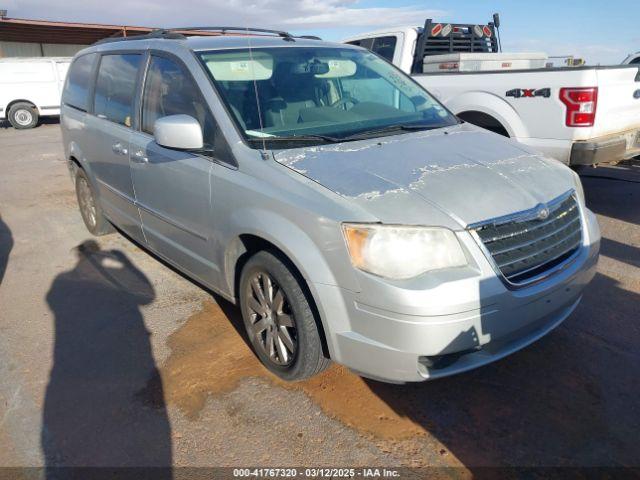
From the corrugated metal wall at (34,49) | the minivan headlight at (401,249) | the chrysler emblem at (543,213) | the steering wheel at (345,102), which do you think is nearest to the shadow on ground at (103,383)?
the minivan headlight at (401,249)

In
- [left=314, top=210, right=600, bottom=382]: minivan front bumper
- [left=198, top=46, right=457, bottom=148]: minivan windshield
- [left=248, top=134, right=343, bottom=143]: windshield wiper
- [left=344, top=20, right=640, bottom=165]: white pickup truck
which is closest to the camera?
[left=314, top=210, right=600, bottom=382]: minivan front bumper

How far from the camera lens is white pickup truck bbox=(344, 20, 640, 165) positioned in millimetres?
5090

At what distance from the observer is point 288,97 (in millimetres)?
3379

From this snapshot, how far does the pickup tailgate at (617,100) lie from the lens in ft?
16.7

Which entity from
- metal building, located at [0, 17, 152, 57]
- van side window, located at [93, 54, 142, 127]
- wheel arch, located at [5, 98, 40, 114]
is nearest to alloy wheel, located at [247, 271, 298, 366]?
van side window, located at [93, 54, 142, 127]

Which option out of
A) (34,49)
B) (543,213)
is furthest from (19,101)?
(543,213)

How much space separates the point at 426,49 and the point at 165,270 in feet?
16.2

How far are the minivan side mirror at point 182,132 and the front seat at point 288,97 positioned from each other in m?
0.42

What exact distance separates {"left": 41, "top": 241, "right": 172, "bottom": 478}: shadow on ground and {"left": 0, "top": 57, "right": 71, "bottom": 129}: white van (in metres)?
16.1

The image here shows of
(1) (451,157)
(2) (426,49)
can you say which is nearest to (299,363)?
(1) (451,157)

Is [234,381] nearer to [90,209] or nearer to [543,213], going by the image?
[543,213]

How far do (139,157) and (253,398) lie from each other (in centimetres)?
195

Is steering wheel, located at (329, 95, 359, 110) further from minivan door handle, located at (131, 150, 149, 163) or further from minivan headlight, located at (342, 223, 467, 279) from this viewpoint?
minivan headlight, located at (342, 223, 467, 279)

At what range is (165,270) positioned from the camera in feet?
15.4
